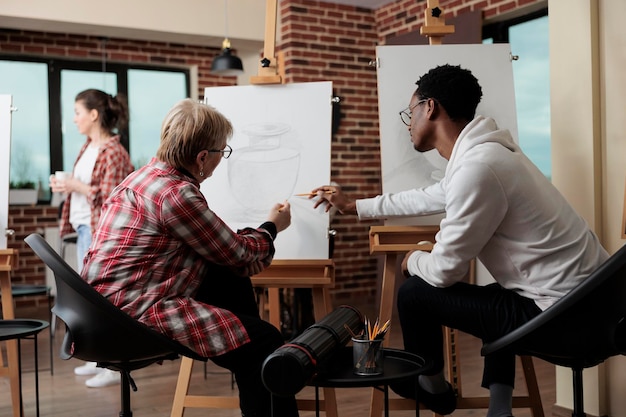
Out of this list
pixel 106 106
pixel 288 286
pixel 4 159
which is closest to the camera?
pixel 288 286

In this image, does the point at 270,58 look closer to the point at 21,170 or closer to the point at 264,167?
the point at 264,167

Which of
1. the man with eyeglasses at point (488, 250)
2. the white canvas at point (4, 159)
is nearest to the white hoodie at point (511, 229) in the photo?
the man with eyeglasses at point (488, 250)

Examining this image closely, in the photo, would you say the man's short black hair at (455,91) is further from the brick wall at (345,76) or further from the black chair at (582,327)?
the brick wall at (345,76)

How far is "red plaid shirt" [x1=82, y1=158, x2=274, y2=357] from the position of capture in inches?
77.9

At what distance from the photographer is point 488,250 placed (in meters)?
2.07

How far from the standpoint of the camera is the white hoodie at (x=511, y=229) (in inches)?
76.5

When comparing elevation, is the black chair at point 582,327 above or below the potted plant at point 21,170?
below

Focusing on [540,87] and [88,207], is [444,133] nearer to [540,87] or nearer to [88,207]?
[88,207]

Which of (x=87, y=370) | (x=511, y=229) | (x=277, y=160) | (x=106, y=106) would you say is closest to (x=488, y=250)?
(x=511, y=229)

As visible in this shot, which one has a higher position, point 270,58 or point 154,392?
point 270,58

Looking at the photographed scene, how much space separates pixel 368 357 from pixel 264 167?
136 cm

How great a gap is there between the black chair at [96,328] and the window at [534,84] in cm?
360

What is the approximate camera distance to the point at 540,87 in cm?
495

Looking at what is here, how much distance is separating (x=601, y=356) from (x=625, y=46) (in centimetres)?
131
